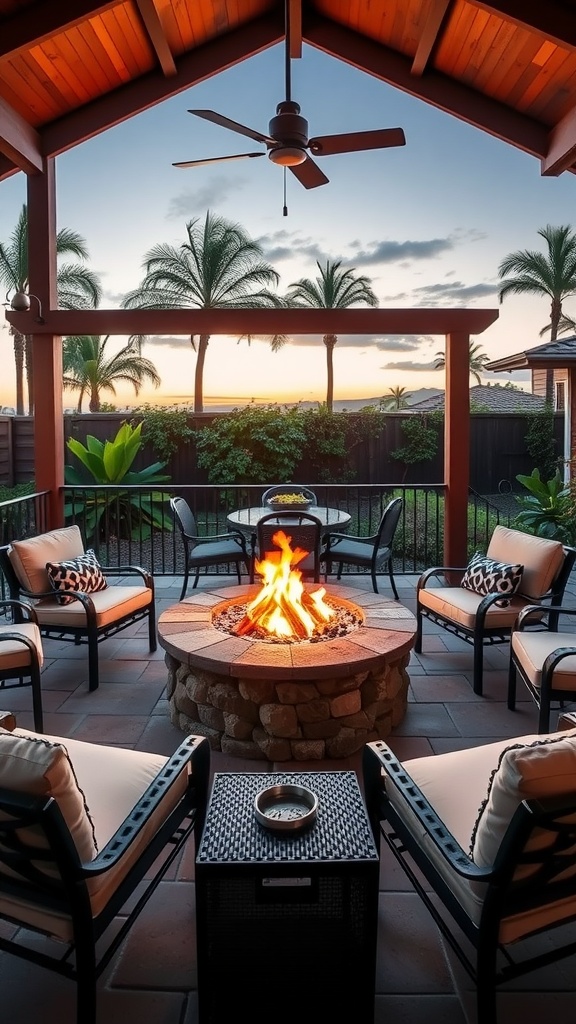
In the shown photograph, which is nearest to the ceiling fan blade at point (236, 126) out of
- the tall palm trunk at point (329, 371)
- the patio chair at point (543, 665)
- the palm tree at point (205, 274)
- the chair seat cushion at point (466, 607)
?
the chair seat cushion at point (466, 607)

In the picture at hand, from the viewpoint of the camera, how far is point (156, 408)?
1252 centimetres

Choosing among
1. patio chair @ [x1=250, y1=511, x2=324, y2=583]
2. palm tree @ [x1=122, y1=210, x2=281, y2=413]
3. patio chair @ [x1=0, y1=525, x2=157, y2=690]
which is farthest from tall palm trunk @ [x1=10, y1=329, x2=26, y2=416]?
patio chair @ [x1=0, y1=525, x2=157, y2=690]

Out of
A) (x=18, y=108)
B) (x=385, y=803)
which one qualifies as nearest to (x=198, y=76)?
(x=18, y=108)

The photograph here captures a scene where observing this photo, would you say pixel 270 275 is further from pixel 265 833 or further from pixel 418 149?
pixel 265 833

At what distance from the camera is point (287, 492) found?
6.49 m

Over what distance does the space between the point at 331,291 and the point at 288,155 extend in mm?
12819

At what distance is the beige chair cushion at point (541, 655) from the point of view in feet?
8.77

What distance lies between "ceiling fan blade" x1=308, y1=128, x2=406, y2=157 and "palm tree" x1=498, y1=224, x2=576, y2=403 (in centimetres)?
1465

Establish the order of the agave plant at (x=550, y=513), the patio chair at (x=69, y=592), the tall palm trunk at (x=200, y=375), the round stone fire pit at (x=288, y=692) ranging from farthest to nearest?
1. the tall palm trunk at (x=200, y=375)
2. the agave plant at (x=550, y=513)
3. the patio chair at (x=69, y=592)
4. the round stone fire pit at (x=288, y=692)

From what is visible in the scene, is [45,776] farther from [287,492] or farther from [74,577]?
[287,492]

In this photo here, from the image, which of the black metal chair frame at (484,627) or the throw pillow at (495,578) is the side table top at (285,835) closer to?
the black metal chair frame at (484,627)

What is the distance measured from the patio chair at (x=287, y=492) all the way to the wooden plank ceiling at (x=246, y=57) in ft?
11.4

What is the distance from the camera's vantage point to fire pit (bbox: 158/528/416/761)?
266 cm

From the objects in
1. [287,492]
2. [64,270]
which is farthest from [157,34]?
[64,270]
